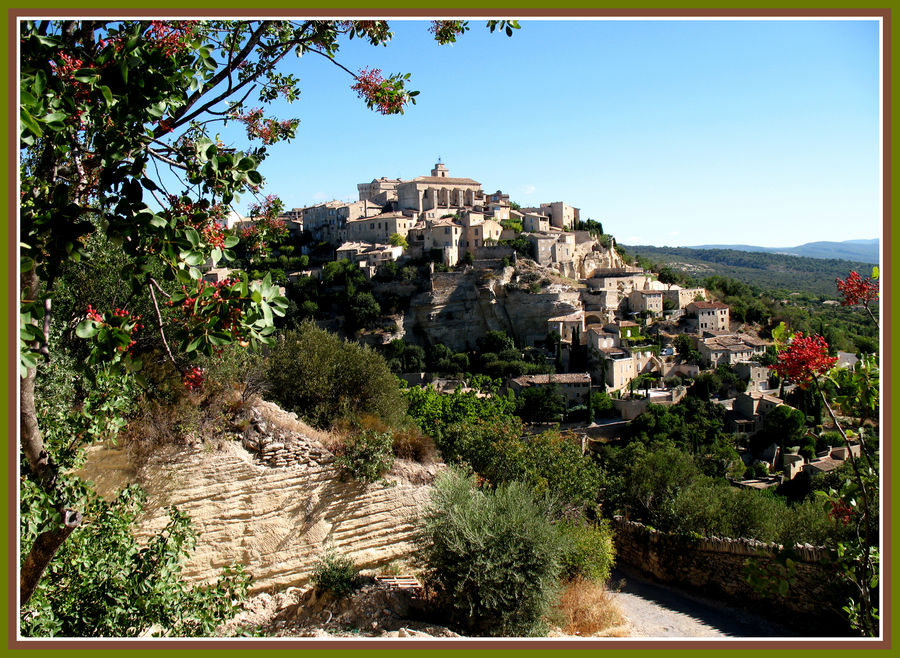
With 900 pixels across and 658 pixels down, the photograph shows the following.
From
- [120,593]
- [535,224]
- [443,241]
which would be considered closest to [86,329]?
[120,593]

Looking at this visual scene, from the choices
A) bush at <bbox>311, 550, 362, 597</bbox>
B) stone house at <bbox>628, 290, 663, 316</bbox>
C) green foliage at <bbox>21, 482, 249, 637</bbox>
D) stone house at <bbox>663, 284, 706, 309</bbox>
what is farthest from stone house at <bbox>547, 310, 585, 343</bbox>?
green foliage at <bbox>21, 482, 249, 637</bbox>

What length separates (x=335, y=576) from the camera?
6.45m

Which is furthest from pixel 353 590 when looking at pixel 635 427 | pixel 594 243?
pixel 594 243

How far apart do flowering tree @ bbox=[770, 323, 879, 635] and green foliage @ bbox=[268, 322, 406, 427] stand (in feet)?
19.8

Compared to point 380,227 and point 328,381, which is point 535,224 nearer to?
point 380,227

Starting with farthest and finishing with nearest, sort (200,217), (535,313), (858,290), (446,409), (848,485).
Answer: (535,313)
(446,409)
(848,485)
(858,290)
(200,217)

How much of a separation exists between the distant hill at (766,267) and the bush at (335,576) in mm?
67867

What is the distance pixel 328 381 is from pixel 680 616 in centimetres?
567

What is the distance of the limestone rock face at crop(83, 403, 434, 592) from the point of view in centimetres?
630

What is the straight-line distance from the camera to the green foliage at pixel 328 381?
29.9ft

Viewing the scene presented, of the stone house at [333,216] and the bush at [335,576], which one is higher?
the stone house at [333,216]

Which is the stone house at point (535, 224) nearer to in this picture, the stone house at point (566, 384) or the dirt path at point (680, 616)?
the stone house at point (566, 384)

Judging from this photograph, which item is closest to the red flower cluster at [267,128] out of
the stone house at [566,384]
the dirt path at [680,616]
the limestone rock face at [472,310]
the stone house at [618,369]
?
the dirt path at [680,616]

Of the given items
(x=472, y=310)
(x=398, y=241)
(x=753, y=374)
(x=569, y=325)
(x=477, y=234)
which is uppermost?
(x=477, y=234)
